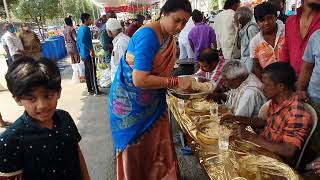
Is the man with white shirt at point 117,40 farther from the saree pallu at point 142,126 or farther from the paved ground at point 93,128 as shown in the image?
the saree pallu at point 142,126

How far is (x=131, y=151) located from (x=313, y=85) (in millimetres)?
1397

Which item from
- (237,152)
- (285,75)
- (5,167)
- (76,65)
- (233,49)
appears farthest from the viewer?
(76,65)

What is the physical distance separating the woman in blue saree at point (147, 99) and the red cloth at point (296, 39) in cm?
102

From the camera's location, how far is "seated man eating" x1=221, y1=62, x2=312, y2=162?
5.63 ft

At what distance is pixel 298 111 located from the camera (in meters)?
1.76

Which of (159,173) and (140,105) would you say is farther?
(159,173)

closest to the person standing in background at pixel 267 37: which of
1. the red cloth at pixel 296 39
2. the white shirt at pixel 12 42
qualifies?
the red cloth at pixel 296 39

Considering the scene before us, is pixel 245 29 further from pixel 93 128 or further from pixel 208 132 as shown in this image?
pixel 93 128

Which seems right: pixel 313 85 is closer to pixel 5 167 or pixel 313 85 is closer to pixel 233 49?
pixel 5 167

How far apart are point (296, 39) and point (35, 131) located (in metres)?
2.06

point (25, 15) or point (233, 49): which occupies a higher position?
point (25, 15)

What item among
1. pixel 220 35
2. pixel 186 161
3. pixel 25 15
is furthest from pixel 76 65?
pixel 25 15

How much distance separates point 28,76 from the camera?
43.0 inches

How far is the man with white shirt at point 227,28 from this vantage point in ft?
15.9
